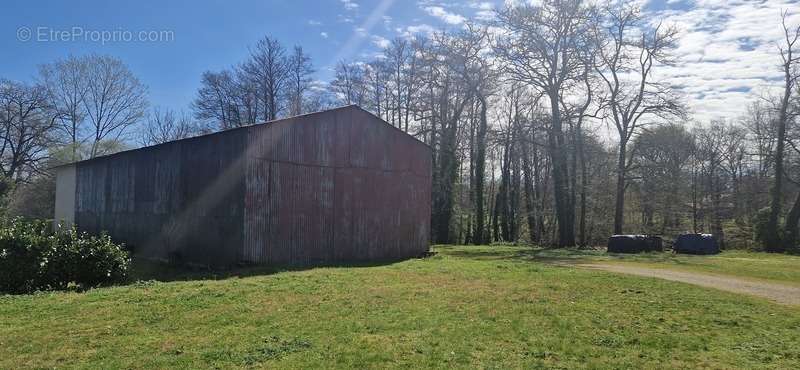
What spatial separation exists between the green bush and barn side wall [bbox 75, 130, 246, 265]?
472cm

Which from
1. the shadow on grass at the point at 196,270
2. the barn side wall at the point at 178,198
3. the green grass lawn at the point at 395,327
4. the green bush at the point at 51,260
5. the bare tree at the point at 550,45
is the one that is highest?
the bare tree at the point at 550,45

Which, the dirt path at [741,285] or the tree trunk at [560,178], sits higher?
the tree trunk at [560,178]

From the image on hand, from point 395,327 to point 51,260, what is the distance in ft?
30.2

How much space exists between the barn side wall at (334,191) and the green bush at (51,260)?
187 inches

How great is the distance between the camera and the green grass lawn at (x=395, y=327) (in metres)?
6.23

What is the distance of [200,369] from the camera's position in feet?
18.7

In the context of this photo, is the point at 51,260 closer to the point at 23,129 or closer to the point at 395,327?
the point at 395,327

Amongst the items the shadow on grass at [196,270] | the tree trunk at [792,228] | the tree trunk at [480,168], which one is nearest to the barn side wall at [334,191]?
the shadow on grass at [196,270]

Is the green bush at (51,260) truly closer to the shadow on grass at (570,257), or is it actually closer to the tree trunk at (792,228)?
the shadow on grass at (570,257)

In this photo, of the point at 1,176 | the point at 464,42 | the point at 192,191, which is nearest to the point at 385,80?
the point at 464,42

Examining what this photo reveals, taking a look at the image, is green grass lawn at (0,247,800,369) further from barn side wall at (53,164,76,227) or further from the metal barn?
barn side wall at (53,164,76,227)

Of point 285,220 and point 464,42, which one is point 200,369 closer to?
point 285,220

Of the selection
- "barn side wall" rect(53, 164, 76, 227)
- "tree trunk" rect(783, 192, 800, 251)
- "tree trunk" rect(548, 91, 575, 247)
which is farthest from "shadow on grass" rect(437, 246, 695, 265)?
"barn side wall" rect(53, 164, 76, 227)

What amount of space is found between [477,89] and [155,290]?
29991 millimetres
